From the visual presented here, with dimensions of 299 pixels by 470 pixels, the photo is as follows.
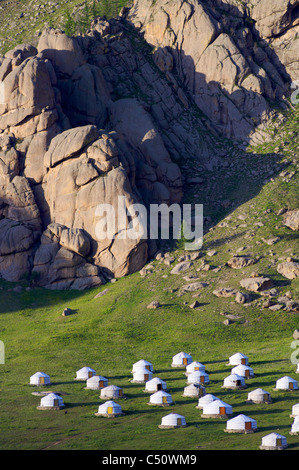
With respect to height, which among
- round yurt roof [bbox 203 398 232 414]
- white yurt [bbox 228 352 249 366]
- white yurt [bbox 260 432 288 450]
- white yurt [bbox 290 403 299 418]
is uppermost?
white yurt [bbox 228 352 249 366]

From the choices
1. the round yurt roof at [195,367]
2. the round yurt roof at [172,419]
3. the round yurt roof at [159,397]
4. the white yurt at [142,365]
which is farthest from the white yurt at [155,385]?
the round yurt roof at [172,419]

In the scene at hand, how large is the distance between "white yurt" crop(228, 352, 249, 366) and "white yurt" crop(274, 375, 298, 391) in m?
7.81

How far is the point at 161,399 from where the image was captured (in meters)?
59.1

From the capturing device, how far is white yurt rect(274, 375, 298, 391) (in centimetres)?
6219

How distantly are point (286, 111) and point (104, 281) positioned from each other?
49.0 meters

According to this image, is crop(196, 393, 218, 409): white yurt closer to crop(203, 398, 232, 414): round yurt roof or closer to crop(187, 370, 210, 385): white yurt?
crop(203, 398, 232, 414): round yurt roof

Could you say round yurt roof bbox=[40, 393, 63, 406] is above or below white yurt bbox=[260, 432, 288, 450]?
above

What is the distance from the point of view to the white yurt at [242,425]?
49812 millimetres

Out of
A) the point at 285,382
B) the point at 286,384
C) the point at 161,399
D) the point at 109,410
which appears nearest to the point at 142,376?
the point at 161,399

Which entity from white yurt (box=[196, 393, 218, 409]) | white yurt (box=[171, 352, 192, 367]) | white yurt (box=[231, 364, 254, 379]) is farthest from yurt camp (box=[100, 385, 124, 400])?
white yurt (box=[171, 352, 192, 367])

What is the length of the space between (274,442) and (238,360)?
25776 millimetres

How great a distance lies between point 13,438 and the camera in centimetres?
4953

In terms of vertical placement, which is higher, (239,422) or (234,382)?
(234,382)

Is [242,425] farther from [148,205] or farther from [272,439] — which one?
[148,205]
